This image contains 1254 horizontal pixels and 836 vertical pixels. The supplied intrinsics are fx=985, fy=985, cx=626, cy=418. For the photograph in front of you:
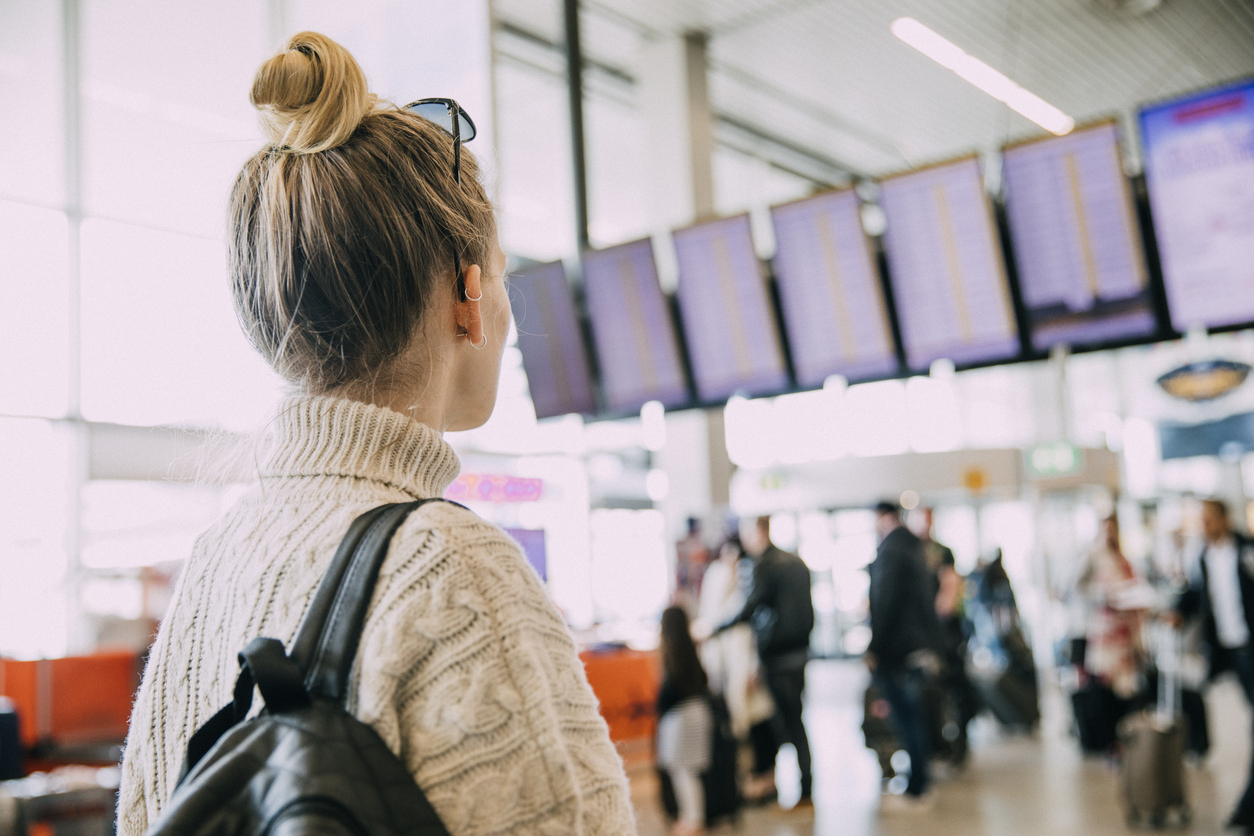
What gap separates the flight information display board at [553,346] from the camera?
5781mm

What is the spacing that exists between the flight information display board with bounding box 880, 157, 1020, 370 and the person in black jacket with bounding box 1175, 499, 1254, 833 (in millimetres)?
1862

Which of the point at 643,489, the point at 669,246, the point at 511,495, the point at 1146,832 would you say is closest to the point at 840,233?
the point at 669,246

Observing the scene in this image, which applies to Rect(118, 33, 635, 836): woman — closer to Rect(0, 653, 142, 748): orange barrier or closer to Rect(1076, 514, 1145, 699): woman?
Rect(0, 653, 142, 748): orange barrier

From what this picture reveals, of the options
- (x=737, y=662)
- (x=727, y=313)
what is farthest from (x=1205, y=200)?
(x=737, y=662)

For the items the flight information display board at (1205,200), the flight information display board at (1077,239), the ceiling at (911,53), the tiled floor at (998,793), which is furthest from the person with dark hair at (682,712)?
the ceiling at (911,53)

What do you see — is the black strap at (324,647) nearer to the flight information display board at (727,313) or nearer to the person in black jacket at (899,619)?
the flight information display board at (727,313)

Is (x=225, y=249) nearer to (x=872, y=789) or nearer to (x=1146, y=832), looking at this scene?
(x=1146, y=832)

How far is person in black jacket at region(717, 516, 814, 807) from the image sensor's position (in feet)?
21.5

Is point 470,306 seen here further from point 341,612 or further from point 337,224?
point 341,612

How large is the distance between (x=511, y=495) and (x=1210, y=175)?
30.3 ft

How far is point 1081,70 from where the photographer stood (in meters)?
11.8

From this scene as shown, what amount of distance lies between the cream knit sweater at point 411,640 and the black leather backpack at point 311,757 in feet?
0.06

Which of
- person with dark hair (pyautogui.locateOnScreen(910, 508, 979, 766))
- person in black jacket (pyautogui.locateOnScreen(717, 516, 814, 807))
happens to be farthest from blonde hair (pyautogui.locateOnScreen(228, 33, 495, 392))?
person with dark hair (pyautogui.locateOnScreen(910, 508, 979, 766))

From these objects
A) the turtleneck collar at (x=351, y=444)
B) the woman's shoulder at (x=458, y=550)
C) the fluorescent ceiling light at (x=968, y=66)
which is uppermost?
the fluorescent ceiling light at (x=968, y=66)
